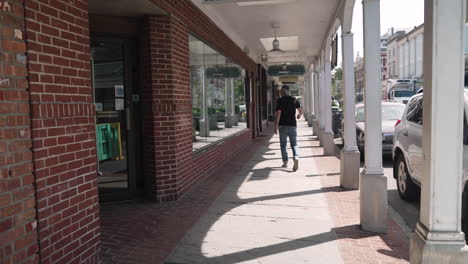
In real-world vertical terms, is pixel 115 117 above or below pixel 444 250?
above

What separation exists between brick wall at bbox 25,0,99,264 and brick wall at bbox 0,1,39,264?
0.30 feet

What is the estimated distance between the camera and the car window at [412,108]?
6.19 metres

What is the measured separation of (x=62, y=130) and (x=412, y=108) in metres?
5.29

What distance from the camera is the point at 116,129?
6.00 m

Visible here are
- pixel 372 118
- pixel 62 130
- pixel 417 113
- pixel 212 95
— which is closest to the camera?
pixel 62 130

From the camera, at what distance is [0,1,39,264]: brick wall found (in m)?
2.54

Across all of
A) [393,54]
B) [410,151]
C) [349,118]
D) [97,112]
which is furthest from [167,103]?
[393,54]

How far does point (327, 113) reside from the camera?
12.0 metres

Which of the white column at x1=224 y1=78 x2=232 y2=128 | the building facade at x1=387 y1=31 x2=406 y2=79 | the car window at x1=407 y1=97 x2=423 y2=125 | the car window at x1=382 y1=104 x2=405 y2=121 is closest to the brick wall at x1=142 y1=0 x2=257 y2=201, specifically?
the car window at x1=407 y1=97 x2=423 y2=125

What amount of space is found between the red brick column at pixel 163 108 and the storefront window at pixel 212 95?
3.92 ft

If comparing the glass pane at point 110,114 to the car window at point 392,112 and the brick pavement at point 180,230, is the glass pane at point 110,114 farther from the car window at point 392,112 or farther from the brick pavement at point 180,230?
the car window at point 392,112

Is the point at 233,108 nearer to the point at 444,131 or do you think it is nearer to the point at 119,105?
the point at 119,105

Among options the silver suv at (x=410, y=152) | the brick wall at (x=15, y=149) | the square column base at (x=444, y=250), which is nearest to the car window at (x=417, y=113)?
the silver suv at (x=410, y=152)

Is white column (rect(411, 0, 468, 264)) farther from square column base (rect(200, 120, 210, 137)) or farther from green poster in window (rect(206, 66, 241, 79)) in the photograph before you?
green poster in window (rect(206, 66, 241, 79))
